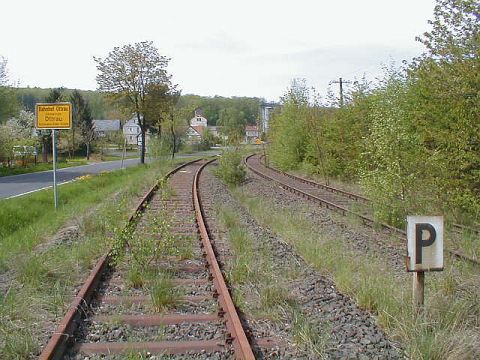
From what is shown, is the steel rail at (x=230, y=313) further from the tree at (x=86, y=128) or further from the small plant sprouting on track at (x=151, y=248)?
the tree at (x=86, y=128)

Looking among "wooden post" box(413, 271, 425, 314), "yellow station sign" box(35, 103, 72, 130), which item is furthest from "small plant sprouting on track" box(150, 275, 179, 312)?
"yellow station sign" box(35, 103, 72, 130)

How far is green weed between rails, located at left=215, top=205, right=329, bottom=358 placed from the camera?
15.5 ft

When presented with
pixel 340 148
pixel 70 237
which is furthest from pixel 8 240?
pixel 340 148

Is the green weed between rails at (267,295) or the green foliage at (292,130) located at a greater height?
the green foliage at (292,130)

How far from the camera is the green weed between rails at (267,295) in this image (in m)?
4.71

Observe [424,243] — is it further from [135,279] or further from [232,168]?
[232,168]

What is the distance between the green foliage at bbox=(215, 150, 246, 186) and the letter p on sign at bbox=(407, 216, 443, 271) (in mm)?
17239

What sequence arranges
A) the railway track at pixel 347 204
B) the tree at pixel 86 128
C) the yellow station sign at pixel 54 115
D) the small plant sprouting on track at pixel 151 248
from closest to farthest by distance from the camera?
the small plant sprouting on track at pixel 151 248 < the railway track at pixel 347 204 < the yellow station sign at pixel 54 115 < the tree at pixel 86 128

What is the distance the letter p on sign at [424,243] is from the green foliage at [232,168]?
56.6ft

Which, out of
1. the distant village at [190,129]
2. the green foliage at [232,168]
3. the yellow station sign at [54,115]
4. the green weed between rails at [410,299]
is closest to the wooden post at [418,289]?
the green weed between rails at [410,299]

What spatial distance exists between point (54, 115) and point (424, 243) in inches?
463

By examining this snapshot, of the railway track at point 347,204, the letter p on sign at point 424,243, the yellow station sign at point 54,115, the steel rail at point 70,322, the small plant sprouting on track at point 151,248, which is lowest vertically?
the railway track at point 347,204

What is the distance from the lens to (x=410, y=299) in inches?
214

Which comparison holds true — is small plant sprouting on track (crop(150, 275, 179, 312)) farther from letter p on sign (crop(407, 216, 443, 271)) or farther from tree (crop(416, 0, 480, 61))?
tree (crop(416, 0, 480, 61))
